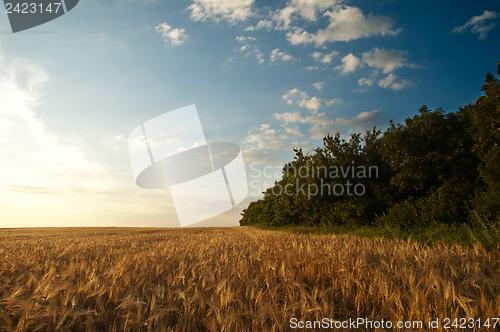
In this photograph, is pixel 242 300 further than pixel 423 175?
No

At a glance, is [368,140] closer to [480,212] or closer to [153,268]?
[480,212]

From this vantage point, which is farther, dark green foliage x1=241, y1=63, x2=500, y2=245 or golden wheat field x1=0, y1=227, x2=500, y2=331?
dark green foliage x1=241, y1=63, x2=500, y2=245

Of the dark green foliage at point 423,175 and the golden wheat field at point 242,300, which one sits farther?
the dark green foliage at point 423,175

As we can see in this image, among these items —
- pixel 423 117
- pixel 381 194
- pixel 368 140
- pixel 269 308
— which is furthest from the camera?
pixel 368 140

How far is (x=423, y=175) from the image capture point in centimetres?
1878

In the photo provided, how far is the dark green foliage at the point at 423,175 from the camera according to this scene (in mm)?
14631

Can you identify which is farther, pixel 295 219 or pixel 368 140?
pixel 295 219

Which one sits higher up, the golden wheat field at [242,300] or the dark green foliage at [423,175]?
the dark green foliage at [423,175]

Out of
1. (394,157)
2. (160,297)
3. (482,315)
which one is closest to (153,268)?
(160,297)

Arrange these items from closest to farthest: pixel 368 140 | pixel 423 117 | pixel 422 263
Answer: pixel 422 263, pixel 423 117, pixel 368 140

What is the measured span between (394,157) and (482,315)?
1929 centimetres

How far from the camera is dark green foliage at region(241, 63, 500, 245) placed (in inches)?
576

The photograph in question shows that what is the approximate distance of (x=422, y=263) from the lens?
5016mm

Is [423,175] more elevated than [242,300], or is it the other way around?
[423,175]
